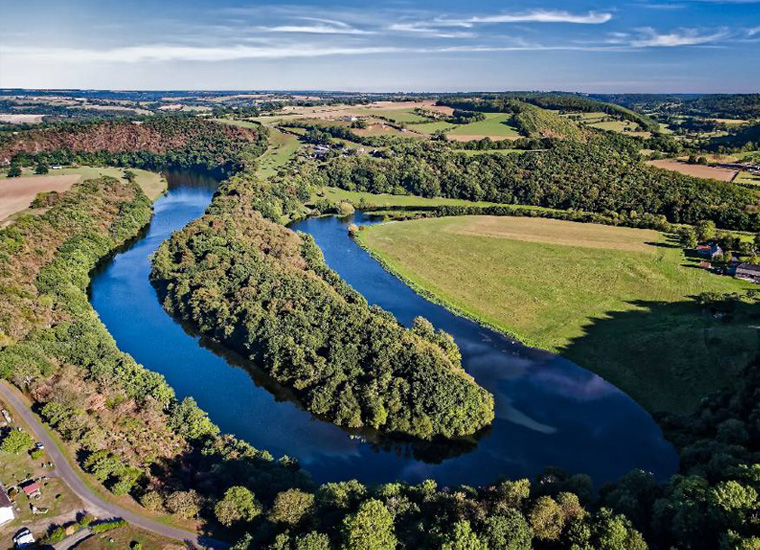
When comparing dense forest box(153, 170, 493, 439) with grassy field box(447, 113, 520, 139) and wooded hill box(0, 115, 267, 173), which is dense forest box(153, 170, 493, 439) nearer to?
wooded hill box(0, 115, 267, 173)

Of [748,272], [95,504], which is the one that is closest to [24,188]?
[95,504]

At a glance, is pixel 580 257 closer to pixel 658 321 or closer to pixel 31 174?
pixel 658 321

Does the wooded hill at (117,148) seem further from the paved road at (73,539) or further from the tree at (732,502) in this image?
the tree at (732,502)

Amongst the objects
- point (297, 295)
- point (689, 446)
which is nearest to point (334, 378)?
point (297, 295)

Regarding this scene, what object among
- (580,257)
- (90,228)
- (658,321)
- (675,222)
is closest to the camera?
(658,321)

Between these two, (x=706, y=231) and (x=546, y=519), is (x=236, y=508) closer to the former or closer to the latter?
(x=546, y=519)

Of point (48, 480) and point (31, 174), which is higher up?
point (31, 174)
